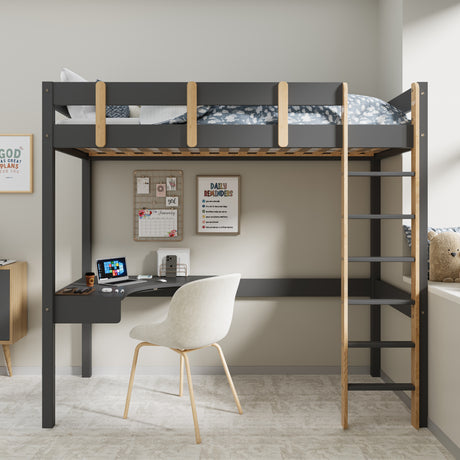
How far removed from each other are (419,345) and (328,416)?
692 millimetres

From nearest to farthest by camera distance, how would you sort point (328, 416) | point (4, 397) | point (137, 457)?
point (137, 457)
point (328, 416)
point (4, 397)

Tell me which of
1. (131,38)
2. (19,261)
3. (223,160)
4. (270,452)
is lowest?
(270,452)

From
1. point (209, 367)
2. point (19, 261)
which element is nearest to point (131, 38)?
point (19, 261)

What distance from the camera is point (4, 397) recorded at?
2.95 m

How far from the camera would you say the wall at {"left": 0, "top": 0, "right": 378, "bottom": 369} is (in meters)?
3.33

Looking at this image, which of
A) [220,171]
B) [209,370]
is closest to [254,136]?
[220,171]

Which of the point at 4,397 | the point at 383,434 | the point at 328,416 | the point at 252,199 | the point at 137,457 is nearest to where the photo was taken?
the point at 137,457

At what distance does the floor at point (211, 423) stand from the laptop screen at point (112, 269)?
0.79 metres

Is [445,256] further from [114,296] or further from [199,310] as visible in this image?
[114,296]

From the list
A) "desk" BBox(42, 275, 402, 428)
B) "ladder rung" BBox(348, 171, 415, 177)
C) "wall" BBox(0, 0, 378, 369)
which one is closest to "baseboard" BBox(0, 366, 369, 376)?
"wall" BBox(0, 0, 378, 369)

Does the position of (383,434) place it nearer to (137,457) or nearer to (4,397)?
(137,457)

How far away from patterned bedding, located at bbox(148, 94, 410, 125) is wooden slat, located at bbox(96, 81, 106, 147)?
23cm

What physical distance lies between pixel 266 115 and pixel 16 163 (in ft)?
6.54

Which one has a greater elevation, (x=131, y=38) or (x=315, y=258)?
(x=131, y=38)
